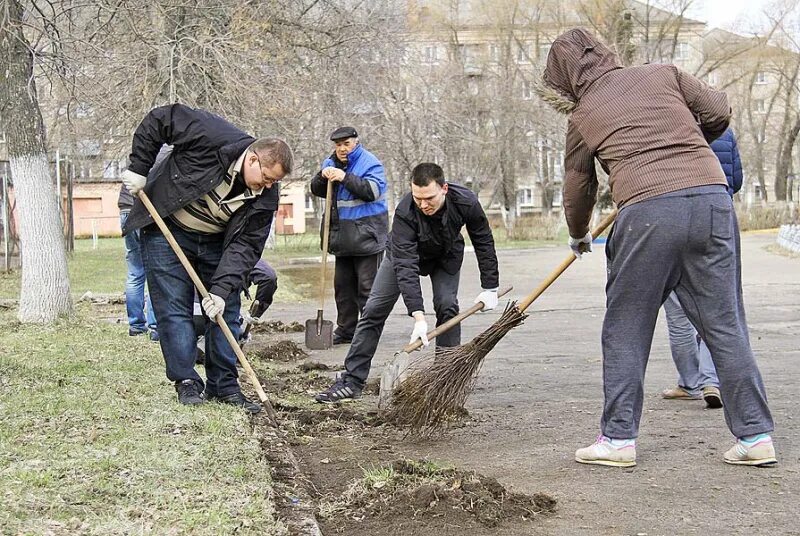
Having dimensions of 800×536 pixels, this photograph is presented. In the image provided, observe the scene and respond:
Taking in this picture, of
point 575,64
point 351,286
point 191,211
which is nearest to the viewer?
point 575,64

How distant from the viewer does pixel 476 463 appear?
489 cm

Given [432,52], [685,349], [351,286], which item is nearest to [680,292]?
[685,349]

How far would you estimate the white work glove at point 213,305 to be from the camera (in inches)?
227

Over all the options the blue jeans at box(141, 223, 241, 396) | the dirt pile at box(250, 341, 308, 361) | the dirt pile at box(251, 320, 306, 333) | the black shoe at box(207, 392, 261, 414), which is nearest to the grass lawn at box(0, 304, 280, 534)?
the black shoe at box(207, 392, 261, 414)

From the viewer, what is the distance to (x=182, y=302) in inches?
236

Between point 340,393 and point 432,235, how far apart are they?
48.7 inches

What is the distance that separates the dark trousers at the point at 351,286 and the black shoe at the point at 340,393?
266 centimetres

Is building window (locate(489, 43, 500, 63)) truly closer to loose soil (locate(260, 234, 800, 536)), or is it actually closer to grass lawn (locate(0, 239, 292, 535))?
loose soil (locate(260, 234, 800, 536))

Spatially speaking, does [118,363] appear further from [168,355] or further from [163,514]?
[163,514]

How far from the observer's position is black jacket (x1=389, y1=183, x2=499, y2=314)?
621 cm

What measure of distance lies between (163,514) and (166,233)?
2.37 m

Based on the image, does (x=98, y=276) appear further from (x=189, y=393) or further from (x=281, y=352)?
(x=189, y=393)

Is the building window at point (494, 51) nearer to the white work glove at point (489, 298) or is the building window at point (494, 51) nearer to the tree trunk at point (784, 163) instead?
the tree trunk at point (784, 163)

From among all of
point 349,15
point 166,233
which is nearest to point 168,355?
point 166,233
